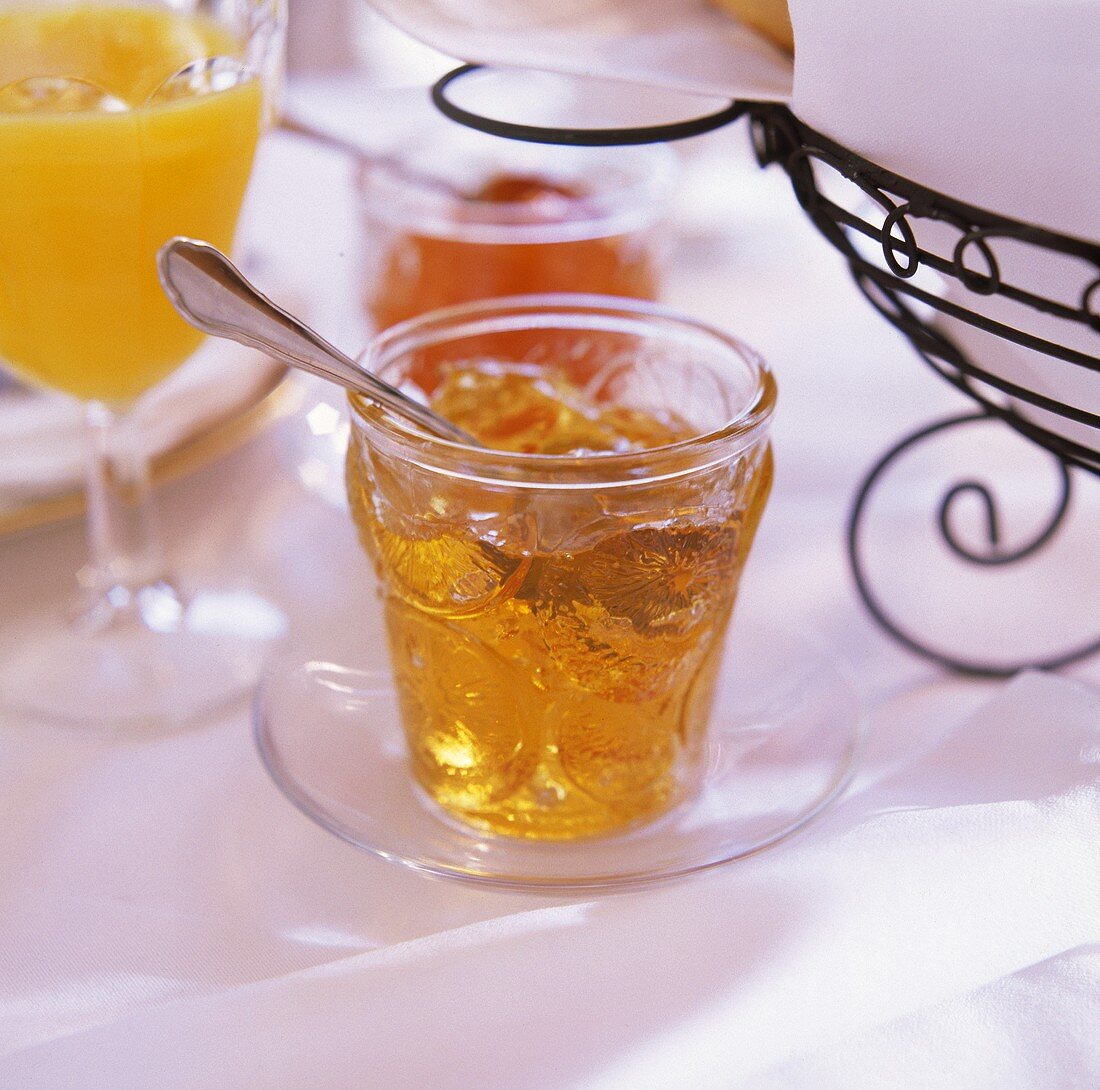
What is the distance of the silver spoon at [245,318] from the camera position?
38 centimetres

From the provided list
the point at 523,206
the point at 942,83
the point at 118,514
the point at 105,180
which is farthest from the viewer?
the point at 523,206

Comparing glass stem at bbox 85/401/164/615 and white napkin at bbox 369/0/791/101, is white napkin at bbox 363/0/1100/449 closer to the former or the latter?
white napkin at bbox 369/0/791/101

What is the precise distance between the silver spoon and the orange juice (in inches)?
3.5

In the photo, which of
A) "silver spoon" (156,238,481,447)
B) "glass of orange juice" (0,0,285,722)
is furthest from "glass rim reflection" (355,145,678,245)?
"silver spoon" (156,238,481,447)

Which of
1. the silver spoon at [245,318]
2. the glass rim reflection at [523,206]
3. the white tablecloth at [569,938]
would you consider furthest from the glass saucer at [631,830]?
the glass rim reflection at [523,206]

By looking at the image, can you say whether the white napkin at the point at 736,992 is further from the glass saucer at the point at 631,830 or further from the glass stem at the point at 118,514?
the glass stem at the point at 118,514

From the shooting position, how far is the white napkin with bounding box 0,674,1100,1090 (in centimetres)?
33

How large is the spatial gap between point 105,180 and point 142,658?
0.64 ft

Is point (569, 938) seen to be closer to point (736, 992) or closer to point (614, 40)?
point (736, 992)

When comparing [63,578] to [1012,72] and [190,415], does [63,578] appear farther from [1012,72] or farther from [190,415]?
[1012,72]

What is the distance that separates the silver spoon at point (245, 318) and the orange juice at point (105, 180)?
89mm

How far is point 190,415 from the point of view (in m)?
0.60

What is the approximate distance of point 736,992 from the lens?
35 centimetres

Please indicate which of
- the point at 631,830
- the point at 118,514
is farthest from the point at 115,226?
the point at 631,830
